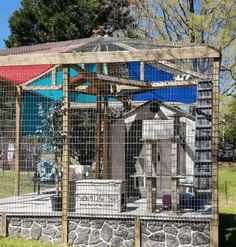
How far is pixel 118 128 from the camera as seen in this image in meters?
10.0

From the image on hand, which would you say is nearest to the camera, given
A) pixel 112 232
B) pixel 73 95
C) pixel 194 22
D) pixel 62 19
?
pixel 112 232

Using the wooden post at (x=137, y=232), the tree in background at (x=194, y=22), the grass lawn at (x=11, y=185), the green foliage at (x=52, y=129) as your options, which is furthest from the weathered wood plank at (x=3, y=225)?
the tree in background at (x=194, y=22)

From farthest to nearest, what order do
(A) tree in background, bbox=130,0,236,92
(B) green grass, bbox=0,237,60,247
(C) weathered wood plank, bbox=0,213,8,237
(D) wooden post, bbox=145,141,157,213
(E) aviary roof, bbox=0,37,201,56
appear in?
(A) tree in background, bbox=130,0,236,92 → (E) aviary roof, bbox=0,37,201,56 → (C) weathered wood plank, bbox=0,213,8,237 → (D) wooden post, bbox=145,141,157,213 → (B) green grass, bbox=0,237,60,247

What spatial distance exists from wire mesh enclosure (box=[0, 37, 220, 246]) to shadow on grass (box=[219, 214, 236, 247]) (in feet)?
2.47

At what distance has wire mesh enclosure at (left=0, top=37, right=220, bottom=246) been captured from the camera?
24.4 feet

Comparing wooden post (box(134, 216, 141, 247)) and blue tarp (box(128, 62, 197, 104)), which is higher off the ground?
blue tarp (box(128, 62, 197, 104))

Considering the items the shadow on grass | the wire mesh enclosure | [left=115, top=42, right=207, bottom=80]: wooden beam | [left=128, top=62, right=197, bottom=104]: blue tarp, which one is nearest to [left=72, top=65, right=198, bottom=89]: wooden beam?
the wire mesh enclosure

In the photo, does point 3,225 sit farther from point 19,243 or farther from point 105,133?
point 105,133

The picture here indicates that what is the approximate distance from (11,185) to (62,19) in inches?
482

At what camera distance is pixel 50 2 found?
24.4 m

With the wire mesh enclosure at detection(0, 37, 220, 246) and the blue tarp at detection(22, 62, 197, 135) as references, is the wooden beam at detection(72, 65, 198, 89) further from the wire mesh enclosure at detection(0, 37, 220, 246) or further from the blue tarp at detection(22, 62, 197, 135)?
the blue tarp at detection(22, 62, 197, 135)

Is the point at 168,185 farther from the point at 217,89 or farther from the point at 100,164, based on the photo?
the point at 217,89

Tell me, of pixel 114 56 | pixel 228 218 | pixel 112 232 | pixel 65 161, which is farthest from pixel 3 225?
pixel 228 218

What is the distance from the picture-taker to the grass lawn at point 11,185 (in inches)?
452
